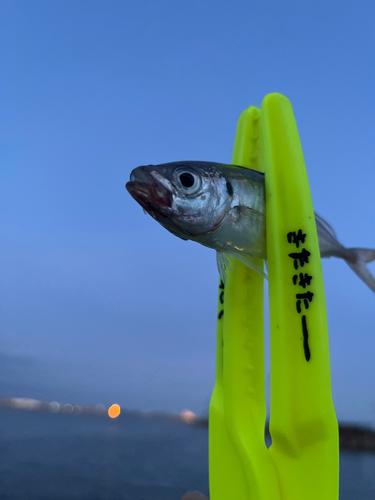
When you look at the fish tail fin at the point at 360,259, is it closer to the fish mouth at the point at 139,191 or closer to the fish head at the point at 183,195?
the fish head at the point at 183,195

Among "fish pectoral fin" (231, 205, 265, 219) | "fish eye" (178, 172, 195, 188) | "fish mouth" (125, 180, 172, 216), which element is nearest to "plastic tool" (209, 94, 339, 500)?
"fish pectoral fin" (231, 205, 265, 219)

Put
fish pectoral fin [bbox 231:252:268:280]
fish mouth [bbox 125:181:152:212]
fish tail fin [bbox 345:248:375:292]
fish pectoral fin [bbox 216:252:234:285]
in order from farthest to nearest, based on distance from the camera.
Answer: fish tail fin [bbox 345:248:375:292] < fish pectoral fin [bbox 216:252:234:285] < fish pectoral fin [bbox 231:252:268:280] < fish mouth [bbox 125:181:152:212]

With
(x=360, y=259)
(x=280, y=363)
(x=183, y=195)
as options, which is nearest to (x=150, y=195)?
(x=183, y=195)

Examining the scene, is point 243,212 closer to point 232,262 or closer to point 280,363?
point 232,262

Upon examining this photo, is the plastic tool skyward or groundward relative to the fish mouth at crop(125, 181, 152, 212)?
groundward

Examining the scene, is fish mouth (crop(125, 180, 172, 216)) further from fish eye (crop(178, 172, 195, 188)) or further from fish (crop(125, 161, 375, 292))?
fish eye (crop(178, 172, 195, 188))

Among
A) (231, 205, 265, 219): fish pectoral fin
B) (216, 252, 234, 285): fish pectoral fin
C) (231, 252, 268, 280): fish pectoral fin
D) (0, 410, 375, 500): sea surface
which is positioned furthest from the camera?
(0, 410, 375, 500): sea surface

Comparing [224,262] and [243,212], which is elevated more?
[243,212]

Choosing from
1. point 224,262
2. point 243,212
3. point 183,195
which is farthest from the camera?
point 224,262
